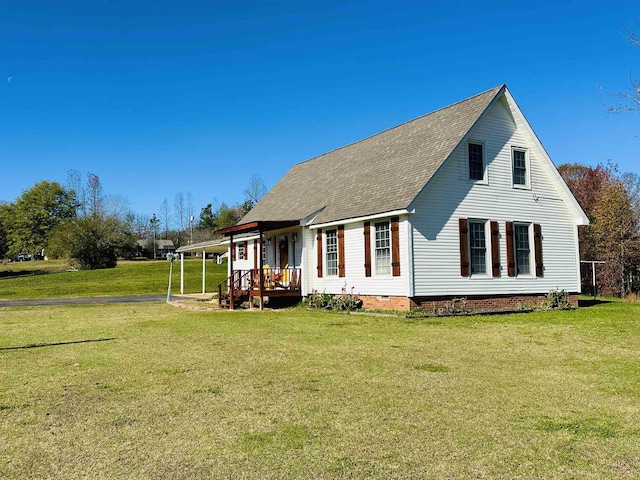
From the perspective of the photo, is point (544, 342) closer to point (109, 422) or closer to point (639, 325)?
point (639, 325)

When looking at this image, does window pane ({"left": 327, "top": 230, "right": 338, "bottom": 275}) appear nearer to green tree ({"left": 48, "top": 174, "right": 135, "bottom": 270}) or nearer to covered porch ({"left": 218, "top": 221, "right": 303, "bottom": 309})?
covered porch ({"left": 218, "top": 221, "right": 303, "bottom": 309})

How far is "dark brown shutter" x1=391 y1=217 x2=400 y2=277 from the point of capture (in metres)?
15.4

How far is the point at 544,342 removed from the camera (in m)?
10.1

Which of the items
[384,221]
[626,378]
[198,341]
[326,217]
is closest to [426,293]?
[384,221]

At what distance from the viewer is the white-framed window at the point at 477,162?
16.7 metres

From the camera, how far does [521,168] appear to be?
1786 centimetres

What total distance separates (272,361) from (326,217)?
424 inches

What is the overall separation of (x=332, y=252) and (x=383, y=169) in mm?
3577

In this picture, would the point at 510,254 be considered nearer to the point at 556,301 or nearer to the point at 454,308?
the point at 556,301

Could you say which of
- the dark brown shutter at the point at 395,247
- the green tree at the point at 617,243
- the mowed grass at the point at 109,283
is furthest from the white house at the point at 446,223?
the mowed grass at the point at 109,283

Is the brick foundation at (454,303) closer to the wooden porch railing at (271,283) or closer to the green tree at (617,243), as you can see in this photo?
the wooden porch railing at (271,283)

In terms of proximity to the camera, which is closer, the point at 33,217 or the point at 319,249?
the point at 319,249

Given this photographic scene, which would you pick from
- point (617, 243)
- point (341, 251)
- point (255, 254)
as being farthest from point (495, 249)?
point (617, 243)

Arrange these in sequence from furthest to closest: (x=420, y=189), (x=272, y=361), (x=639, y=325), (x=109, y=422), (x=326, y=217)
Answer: (x=326, y=217) < (x=420, y=189) < (x=639, y=325) < (x=272, y=361) < (x=109, y=422)
